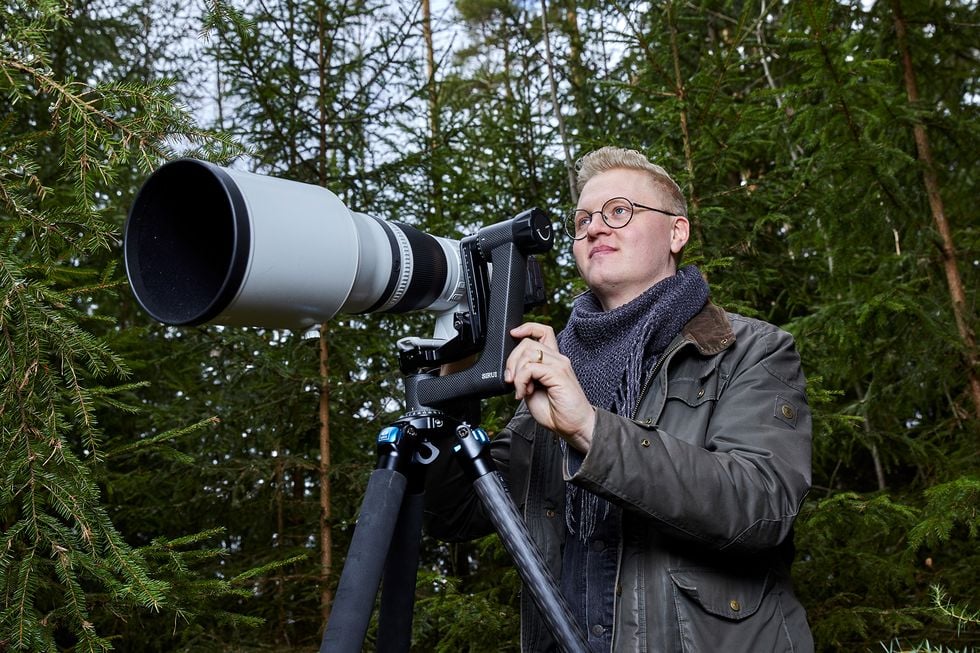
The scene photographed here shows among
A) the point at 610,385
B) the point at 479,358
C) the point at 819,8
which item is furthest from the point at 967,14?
the point at 479,358

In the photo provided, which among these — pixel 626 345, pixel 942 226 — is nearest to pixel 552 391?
pixel 626 345

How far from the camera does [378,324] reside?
404cm

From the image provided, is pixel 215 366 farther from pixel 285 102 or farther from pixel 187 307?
pixel 187 307

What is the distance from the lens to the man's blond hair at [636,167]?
1984 mm

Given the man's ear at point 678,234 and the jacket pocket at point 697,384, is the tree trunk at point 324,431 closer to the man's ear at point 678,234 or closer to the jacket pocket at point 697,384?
the man's ear at point 678,234

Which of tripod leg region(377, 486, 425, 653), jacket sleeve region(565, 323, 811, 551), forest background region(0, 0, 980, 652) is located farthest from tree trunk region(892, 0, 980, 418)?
tripod leg region(377, 486, 425, 653)

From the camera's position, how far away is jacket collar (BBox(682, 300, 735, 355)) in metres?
1.64

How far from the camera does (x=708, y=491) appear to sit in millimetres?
1360

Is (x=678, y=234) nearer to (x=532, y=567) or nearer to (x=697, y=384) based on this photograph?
(x=697, y=384)

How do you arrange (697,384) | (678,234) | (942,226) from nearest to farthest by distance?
(697,384) → (678,234) → (942,226)

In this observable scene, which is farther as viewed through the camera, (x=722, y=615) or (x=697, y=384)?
(x=697, y=384)

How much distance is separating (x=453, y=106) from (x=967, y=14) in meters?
2.42

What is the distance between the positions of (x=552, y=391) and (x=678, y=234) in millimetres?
785

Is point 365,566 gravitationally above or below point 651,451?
below
